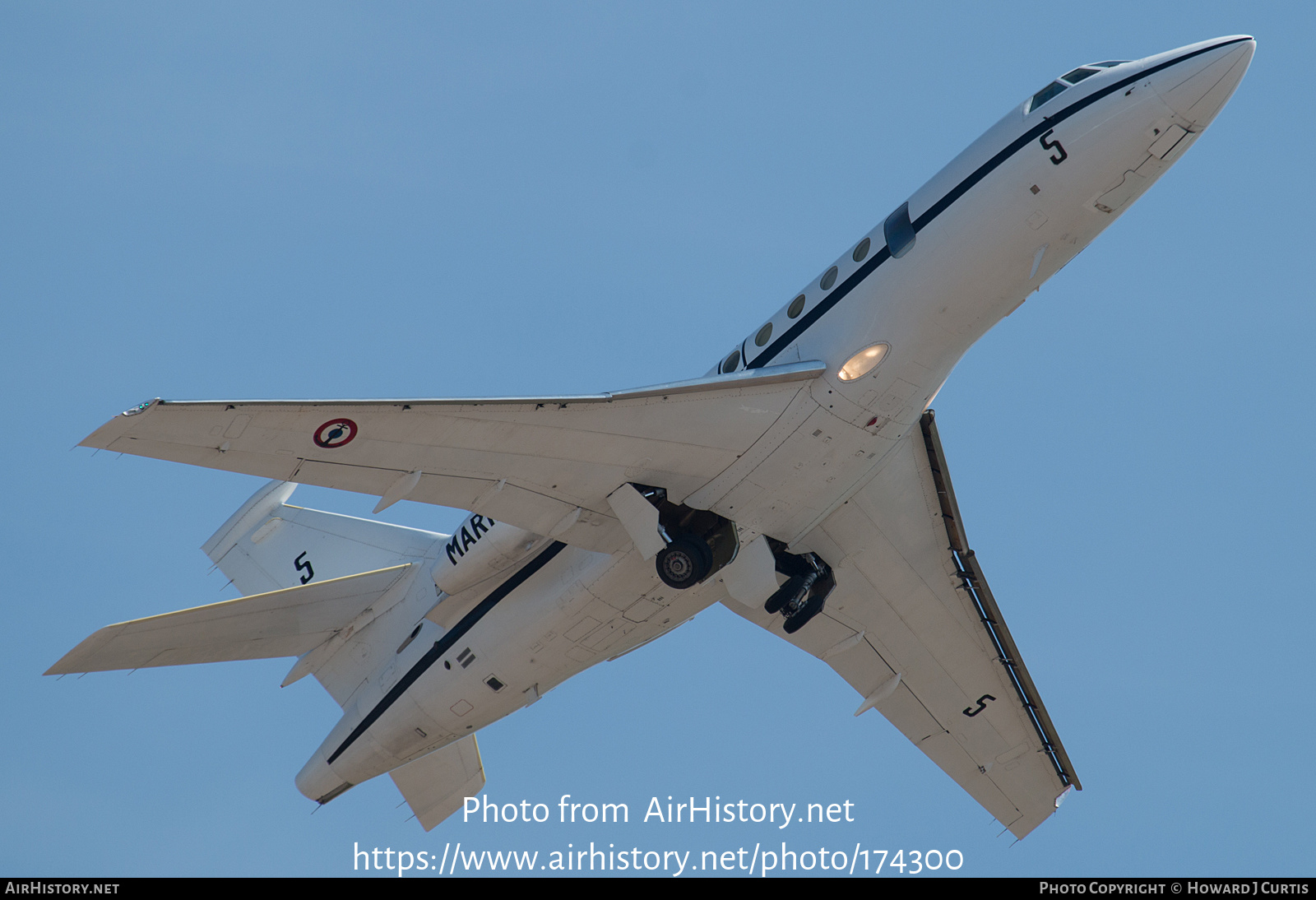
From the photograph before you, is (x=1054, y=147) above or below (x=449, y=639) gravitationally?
above

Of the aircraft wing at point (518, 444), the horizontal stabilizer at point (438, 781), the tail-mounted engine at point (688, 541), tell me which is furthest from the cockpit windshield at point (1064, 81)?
the horizontal stabilizer at point (438, 781)

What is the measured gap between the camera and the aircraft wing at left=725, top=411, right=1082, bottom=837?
72.3 ft

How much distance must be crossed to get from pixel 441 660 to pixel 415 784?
15.9ft

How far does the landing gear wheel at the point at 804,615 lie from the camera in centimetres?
2161

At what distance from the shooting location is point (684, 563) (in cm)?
1973

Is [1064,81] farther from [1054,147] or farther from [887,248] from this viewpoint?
[887,248]

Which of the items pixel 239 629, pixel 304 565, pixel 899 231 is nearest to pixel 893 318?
pixel 899 231

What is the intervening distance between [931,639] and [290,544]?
14.2 metres

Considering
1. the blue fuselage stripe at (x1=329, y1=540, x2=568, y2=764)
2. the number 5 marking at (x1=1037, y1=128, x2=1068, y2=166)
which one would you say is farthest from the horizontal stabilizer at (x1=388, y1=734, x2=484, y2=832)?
the number 5 marking at (x1=1037, y1=128, x2=1068, y2=166)

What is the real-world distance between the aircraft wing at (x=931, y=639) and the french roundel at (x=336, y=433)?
8142mm

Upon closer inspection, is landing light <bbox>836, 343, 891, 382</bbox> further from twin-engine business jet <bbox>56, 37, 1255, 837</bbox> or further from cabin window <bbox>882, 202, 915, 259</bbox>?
cabin window <bbox>882, 202, 915, 259</bbox>

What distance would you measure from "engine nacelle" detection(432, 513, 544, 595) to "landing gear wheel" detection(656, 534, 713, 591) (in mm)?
2571

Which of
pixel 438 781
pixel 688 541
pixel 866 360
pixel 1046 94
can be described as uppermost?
pixel 1046 94

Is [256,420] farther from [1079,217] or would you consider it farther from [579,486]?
[1079,217]
